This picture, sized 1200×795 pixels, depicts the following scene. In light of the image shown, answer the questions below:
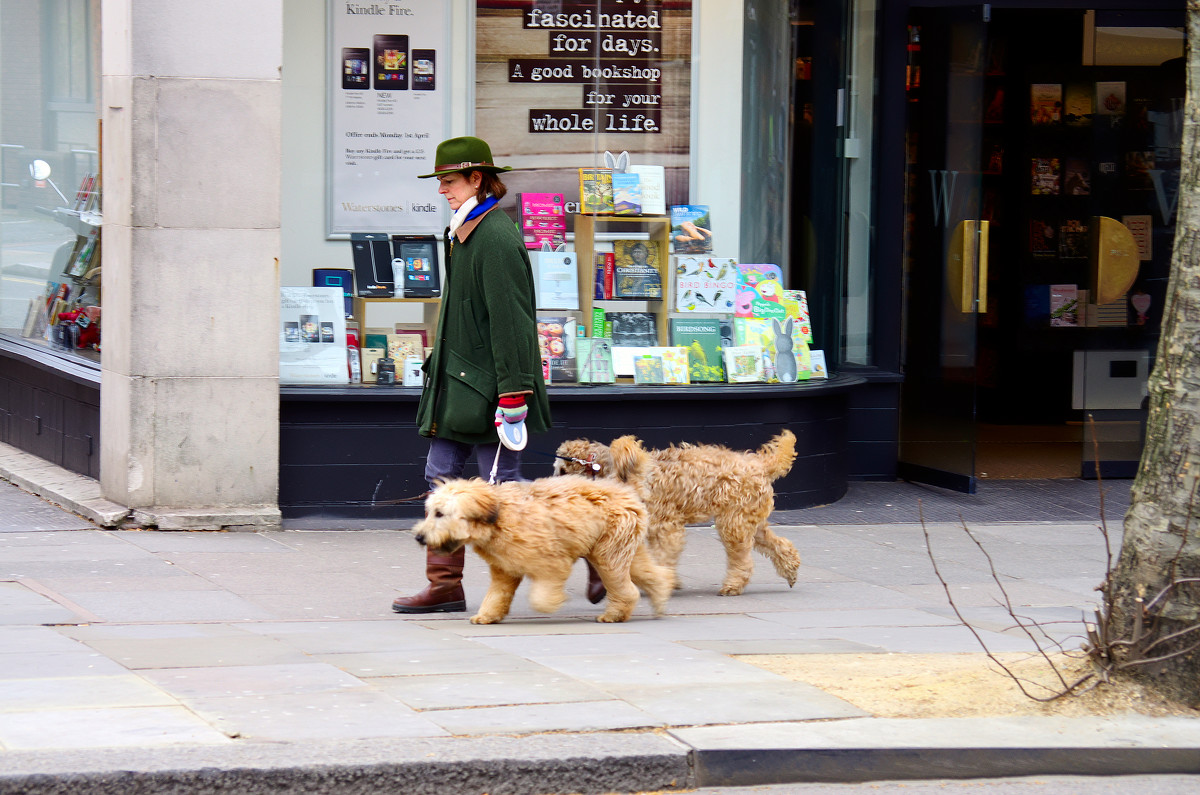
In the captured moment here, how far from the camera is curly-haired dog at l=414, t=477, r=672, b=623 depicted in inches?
238

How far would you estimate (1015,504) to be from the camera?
10680 millimetres

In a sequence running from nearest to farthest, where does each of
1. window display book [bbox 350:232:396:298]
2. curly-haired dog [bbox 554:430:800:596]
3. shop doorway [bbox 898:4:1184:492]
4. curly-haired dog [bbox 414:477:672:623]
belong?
curly-haired dog [bbox 414:477:672:623]
curly-haired dog [bbox 554:430:800:596]
window display book [bbox 350:232:396:298]
shop doorway [bbox 898:4:1184:492]

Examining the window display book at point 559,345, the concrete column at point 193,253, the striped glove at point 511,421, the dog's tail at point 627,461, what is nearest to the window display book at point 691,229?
the window display book at point 559,345

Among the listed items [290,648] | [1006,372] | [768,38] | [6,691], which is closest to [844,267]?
[768,38]

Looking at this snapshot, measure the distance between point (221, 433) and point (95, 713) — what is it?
3.90 metres

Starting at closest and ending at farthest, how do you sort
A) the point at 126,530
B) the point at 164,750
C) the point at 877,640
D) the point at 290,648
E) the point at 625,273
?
the point at 164,750 < the point at 290,648 < the point at 877,640 < the point at 126,530 < the point at 625,273

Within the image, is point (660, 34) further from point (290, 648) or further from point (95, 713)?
Result: point (95, 713)

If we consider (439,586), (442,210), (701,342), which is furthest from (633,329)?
(439,586)

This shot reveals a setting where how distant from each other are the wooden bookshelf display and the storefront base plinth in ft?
2.17

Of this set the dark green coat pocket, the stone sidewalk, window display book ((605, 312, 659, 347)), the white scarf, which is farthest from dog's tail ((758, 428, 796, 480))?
window display book ((605, 312, 659, 347))

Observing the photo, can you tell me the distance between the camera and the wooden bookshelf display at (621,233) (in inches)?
392

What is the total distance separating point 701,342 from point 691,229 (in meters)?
0.81

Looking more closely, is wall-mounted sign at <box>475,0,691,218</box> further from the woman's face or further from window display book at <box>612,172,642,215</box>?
the woman's face

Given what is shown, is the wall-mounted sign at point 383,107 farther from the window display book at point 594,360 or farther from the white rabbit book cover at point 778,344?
the white rabbit book cover at point 778,344
